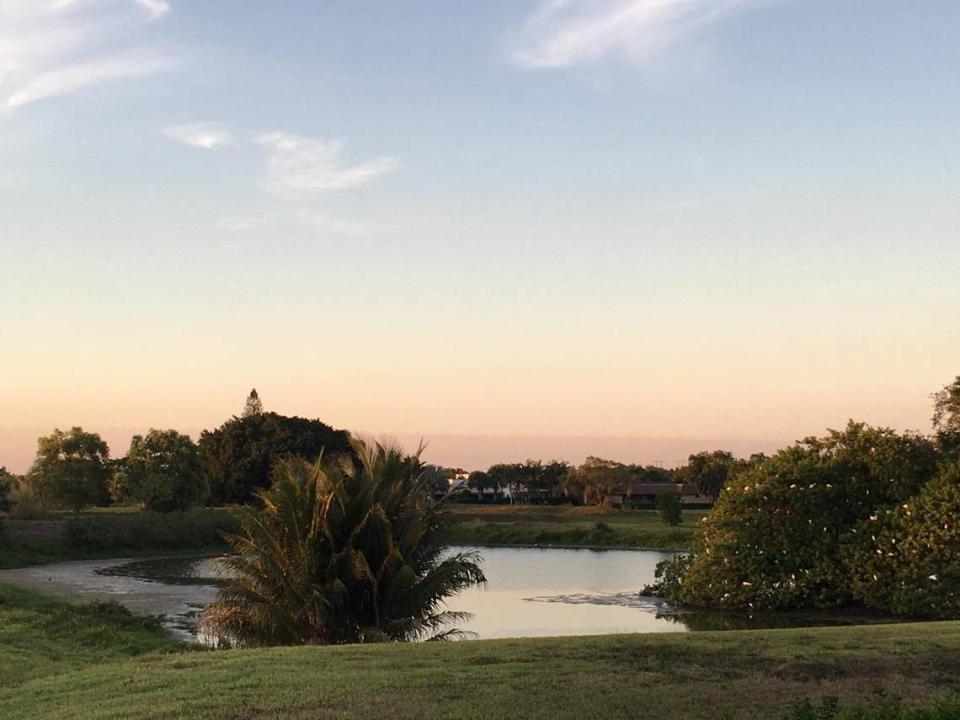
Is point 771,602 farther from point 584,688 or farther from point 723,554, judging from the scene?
point 584,688

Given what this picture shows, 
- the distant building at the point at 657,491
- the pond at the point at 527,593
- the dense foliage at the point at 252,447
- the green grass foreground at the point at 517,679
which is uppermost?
the dense foliage at the point at 252,447

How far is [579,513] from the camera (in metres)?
73.8

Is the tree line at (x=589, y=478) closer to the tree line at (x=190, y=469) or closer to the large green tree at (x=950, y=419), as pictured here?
the tree line at (x=190, y=469)

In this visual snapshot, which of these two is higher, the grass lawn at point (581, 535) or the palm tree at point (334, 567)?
the palm tree at point (334, 567)

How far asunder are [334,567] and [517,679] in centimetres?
793

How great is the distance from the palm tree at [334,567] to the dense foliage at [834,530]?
10984 millimetres

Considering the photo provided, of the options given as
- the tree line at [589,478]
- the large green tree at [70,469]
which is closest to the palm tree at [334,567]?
the large green tree at [70,469]

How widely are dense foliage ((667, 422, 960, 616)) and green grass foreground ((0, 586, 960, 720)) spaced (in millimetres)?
10829

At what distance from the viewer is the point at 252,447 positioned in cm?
8412

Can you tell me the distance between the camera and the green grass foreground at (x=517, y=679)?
30.5ft

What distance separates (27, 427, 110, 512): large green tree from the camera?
7081 cm

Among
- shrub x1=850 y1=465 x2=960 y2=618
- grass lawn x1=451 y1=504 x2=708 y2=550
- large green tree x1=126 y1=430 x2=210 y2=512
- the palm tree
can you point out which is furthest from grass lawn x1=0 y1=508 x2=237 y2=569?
shrub x1=850 y1=465 x2=960 y2=618

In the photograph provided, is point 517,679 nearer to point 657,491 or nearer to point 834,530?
point 834,530

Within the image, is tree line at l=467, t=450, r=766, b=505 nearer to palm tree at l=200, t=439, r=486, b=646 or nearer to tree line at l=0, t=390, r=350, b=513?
tree line at l=0, t=390, r=350, b=513
